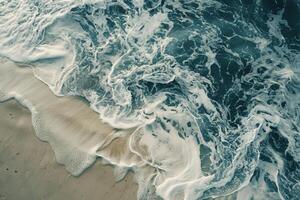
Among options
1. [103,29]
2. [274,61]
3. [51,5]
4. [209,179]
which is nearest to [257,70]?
[274,61]

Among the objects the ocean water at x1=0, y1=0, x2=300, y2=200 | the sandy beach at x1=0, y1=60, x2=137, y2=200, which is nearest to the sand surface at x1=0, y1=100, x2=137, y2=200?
the sandy beach at x1=0, y1=60, x2=137, y2=200

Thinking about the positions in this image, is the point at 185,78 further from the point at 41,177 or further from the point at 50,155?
the point at 41,177

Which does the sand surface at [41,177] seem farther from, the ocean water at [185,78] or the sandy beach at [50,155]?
the ocean water at [185,78]

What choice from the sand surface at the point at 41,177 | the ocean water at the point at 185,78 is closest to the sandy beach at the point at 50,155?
the sand surface at the point at 41,177

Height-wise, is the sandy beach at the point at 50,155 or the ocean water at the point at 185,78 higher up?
the ocean water at the point at 185,78

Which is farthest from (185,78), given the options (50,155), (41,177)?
(41,177)

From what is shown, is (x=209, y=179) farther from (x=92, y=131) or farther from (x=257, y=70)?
(x=257, y=70)

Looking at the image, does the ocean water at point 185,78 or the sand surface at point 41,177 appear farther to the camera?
the ocean water at point 185,78
